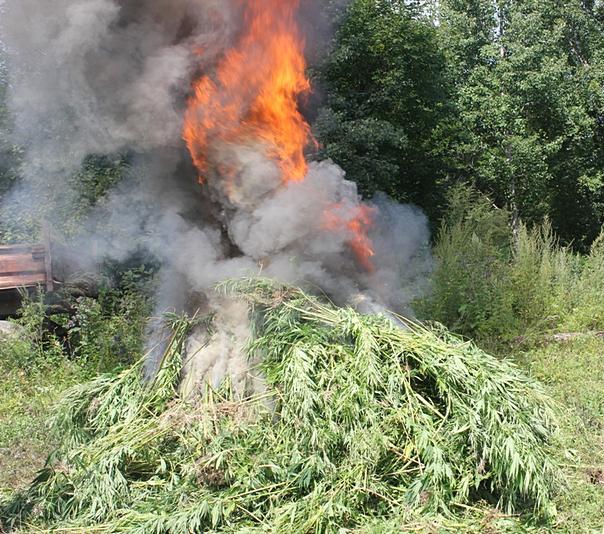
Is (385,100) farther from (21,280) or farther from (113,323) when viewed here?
(21,280)

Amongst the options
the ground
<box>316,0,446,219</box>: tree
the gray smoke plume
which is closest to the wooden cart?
the ground

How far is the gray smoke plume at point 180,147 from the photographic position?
6047mm

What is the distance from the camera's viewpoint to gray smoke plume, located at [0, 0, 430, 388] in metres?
6.05

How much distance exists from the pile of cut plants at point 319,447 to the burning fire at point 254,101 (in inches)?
74.7

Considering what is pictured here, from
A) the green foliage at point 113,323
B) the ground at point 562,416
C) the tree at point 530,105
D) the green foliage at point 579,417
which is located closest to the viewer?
the green foliage at point 579,417

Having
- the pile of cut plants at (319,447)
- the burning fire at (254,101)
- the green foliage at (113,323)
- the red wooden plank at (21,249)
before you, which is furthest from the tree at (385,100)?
the pile of cut plants at (319,447)

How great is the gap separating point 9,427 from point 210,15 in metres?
4.50

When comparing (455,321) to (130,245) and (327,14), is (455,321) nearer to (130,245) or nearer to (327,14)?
(130,245)

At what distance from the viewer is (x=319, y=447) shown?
14.0ft

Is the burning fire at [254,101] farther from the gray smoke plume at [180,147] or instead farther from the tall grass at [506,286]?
the tall grass at [506,286]

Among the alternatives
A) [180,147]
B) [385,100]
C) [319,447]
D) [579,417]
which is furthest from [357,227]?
[385,100]

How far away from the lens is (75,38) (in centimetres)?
607

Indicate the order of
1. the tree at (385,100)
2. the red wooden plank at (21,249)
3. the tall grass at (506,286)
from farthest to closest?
the tree at (385,100) → the tall grass at (506,286) → the red wooden plank at (21,249)

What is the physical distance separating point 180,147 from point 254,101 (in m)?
0.86
